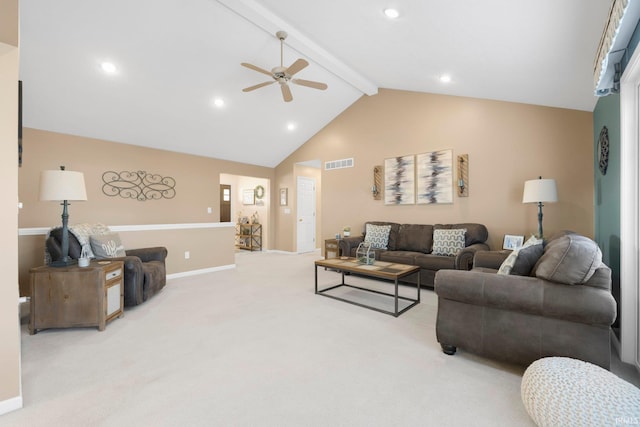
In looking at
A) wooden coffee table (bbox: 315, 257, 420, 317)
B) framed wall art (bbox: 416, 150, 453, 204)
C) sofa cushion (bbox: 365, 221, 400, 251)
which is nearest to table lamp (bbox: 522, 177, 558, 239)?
framed wall art (bbox: 416, 150, 453, 204)

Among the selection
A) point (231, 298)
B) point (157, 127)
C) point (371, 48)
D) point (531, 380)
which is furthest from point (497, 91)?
point (157, 127)

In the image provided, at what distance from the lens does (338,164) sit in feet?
21.3

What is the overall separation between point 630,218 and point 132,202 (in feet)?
20.8

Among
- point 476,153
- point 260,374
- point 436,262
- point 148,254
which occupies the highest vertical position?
point 476,153

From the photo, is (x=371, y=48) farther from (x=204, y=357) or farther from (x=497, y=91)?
(x=204, y=357)

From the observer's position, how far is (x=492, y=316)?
2.02 meters

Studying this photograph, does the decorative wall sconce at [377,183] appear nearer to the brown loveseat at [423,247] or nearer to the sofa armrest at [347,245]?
the brown loveseat at [423,247]

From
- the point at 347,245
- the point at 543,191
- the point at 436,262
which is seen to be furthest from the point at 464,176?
the point at 347,245

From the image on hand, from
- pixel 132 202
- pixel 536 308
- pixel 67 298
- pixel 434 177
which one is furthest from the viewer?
pixel 132 202

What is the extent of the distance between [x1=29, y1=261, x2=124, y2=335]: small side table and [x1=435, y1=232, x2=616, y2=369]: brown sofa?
3.00m

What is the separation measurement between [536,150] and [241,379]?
4.64 meters

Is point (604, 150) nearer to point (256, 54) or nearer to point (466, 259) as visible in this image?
point (466, 259)

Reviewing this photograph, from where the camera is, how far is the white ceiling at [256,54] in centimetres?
250

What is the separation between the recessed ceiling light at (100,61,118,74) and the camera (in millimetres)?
3653
